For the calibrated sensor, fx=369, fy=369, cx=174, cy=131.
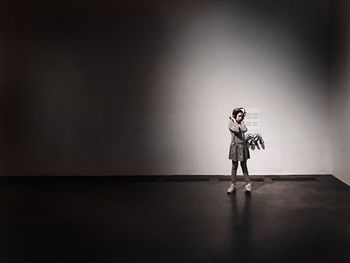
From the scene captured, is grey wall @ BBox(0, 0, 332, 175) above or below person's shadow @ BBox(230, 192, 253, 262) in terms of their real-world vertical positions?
above

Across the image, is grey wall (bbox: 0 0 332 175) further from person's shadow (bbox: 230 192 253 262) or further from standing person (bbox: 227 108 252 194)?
person's shadow (bbox: 230 192 253 262)

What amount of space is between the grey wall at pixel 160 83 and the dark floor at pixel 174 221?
1.97 feet

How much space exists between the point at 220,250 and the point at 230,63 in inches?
176

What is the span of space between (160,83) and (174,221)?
3.45 m

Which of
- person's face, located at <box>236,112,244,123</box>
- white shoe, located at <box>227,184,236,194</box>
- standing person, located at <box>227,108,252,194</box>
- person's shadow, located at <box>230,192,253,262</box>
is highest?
person's face, located at <box>236,112,244,123</box>

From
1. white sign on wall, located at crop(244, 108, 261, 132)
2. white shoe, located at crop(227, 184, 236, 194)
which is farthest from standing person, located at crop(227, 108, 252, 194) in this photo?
white sign on wall, located at crop(244, 108, 261, 132)

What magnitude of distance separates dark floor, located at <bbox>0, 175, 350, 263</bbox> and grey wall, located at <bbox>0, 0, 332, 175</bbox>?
60 cm

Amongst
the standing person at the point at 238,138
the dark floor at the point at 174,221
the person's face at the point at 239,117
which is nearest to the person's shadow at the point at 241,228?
the dark floor at the point at 174,221

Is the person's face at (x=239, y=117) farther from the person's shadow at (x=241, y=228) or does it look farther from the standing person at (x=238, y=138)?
the person's shadow at (x=241, y=228)

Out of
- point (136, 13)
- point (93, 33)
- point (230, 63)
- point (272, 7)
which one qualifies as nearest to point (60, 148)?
point (93, 33)

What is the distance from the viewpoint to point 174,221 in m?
4.62

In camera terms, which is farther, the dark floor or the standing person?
the standing person

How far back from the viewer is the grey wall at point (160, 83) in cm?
726

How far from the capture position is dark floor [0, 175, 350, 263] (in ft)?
11.8
